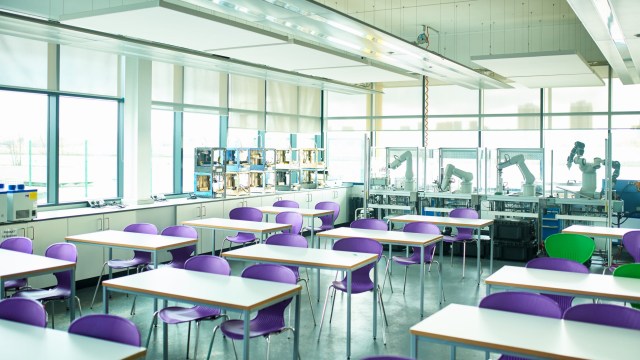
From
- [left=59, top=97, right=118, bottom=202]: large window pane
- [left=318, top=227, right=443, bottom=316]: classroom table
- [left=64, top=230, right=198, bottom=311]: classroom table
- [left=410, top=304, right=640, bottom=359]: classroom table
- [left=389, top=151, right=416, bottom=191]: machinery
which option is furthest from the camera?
[left=389, top=151, right=416, bottom=191]: machinery

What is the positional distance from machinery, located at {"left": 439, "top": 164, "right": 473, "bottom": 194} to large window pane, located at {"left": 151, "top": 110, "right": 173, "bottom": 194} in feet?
15.2

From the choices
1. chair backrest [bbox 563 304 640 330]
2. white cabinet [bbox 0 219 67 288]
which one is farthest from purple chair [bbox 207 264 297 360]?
white cabinet [bbox 0 219 67 288]

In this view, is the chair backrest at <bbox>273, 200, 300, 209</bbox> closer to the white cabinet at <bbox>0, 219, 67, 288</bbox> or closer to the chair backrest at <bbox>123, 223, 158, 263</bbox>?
the chair backrest at <bbox>123, 223, 158, 263</bbox>

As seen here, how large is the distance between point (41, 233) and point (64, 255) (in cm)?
160

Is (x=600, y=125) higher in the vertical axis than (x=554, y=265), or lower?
higher

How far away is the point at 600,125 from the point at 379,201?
4524 mm

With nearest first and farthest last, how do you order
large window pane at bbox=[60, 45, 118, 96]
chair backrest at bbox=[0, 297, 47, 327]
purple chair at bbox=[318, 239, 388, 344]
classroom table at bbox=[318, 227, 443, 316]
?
chair backrest at bbox=[0, 297, 47, 327], purple chair at bbox=[318, 239, 388, 344], classroom table at bbox=[318, 227, 443, 316], large window pane at bbox=[60, 45, 118, 96]

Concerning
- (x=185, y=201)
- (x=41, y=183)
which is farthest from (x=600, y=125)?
(x=41, y=183)

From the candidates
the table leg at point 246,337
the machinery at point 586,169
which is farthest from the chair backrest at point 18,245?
the machinery at point 586,169

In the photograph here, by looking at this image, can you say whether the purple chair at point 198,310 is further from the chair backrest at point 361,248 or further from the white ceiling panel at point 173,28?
the white ceiling panel at point 173,28

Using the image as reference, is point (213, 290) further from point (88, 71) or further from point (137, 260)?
point (88, 71)

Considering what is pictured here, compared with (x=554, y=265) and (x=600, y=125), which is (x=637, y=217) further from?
(x=554, y=265)

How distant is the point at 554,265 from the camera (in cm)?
499

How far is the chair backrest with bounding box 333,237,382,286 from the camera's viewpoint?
5.73 metres
